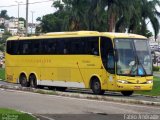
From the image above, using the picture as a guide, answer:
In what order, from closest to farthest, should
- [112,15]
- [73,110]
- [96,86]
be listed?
[73,110] < [96,86] < [112,15]

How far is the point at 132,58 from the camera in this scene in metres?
27.7

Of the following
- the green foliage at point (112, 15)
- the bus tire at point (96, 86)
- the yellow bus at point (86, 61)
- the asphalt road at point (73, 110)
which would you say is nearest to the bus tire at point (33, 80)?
the yellow bus at point (86, 61)

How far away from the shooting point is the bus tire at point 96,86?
1124 inches

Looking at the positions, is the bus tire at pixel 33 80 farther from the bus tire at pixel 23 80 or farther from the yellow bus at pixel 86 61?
the bus tire at pixel 23 80

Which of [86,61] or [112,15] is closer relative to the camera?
[86,61]

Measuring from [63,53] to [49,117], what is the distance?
15036 millimetres

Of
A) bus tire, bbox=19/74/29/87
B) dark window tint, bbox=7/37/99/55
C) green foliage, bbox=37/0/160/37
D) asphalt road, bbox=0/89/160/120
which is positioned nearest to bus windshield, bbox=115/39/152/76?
dark window tint, bbox=7/37/99/55

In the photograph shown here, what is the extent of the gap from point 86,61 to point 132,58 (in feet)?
9.63

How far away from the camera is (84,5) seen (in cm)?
5712

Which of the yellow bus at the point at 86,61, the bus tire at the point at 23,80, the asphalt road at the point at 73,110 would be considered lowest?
the asphalt road at the point at 73,110

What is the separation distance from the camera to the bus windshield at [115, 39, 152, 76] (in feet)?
90.6

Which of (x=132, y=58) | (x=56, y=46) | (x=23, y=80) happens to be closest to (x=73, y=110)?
(x=132, y=58)

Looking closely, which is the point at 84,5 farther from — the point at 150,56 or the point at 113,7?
the point at 150,56

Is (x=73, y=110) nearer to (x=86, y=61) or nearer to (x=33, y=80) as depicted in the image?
(x=86, y=61)
